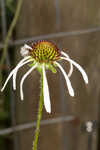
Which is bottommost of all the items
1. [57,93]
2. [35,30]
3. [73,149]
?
[73,149]

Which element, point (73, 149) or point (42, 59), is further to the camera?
point (73, 149)

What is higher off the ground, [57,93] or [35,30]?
[35,30]

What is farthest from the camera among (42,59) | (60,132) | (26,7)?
(60,132)

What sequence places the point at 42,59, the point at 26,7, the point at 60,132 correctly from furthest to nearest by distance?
the point at 60,132 → the point at 26,7 → the point at 42,59

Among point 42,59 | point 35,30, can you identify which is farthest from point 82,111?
point 42,59

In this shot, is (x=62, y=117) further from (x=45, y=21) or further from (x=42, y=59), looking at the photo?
(x=42, y=59)

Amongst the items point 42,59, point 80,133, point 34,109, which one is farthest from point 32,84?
point 42,59
